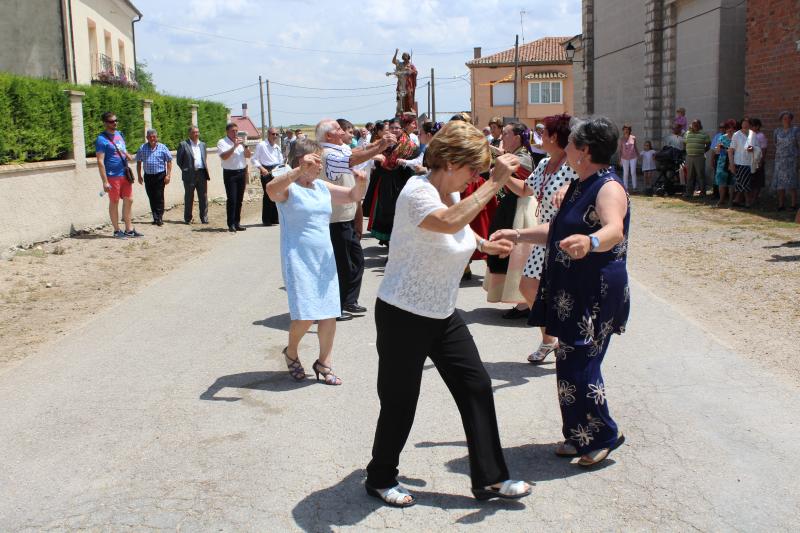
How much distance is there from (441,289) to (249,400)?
2379 millimetres

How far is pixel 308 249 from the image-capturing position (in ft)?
19.3

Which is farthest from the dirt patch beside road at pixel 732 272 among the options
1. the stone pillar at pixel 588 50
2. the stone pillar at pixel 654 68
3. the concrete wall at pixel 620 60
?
the stone pillar at pixel 588 50

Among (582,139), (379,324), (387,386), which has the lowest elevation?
(387,386)

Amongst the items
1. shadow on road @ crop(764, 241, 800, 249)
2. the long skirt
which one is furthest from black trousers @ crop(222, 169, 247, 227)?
shadow on road @ crop(764, 241, 800, 249)

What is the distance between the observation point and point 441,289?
3.85 meters

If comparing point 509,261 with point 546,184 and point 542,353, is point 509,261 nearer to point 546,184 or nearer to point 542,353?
point 542,353

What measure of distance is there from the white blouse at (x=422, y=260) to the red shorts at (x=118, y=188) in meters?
11.6

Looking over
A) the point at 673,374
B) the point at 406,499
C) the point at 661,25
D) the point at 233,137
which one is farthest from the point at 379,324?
the point at 661,25

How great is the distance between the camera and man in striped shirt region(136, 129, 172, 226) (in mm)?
16188

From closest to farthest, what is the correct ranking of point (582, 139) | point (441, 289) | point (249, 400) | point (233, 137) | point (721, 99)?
point (441, 289) → point (582, 139) → point (249, 400) → point (233, 137) → point (721, 99)

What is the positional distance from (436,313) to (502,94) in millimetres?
72253

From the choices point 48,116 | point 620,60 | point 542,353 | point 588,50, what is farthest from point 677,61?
point 542,353

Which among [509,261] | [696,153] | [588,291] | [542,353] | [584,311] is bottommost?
[542,353]

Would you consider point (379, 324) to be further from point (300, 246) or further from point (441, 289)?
point (300, 246)
